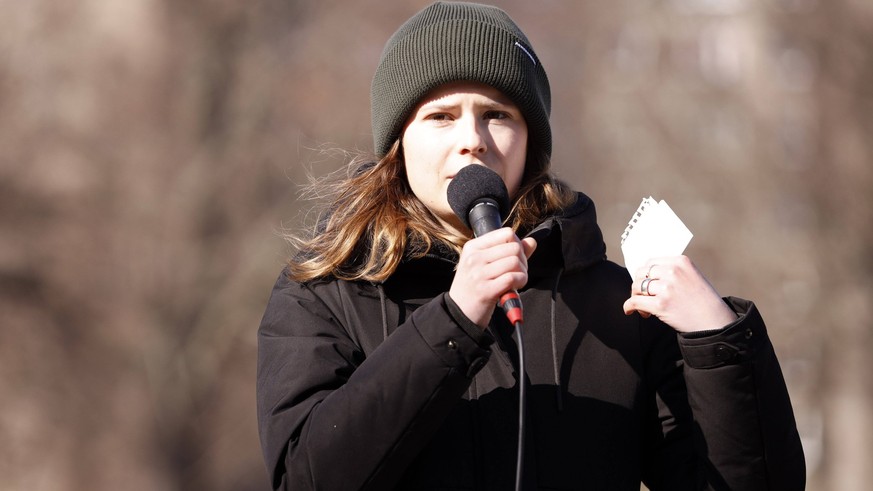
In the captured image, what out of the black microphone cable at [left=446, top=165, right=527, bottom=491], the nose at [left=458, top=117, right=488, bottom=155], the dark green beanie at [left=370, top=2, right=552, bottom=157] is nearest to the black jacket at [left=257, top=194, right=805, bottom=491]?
the black microphone cable at [left=446, top=165, right=527, bottom=491]

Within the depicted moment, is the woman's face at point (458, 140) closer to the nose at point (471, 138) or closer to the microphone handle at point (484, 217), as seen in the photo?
the nose at point (471, 138)

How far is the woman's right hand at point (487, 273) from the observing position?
237 cm

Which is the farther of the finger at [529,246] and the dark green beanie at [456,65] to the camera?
the dark green beanie at [456,65]

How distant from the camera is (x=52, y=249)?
14.9 meters

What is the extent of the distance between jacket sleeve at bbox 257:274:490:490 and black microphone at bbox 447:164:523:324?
153mm

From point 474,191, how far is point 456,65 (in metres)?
0.43

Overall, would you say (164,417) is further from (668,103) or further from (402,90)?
(402,90)

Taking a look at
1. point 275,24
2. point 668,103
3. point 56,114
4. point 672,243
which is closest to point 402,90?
point 672,243

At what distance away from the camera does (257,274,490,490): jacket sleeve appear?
2.39 m

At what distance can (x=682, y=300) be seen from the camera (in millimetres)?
2516

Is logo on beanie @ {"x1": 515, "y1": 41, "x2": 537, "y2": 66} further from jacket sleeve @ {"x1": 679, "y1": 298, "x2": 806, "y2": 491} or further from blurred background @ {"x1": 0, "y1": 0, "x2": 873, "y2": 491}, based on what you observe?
blurred background @ {"x1": 0, "y1": 0, "x2": 873, "y2": 491}

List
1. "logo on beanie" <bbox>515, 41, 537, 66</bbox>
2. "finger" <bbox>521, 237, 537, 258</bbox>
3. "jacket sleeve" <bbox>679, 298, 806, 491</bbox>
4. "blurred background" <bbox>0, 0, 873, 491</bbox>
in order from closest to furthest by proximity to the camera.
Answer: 1. "jacket sleeve" <bbox>679, 298, 806, 491</bbox>
2. "finger" <bbox>521, 237, 537, 258</bbox>
3. "logo on beanie" <bbox>515, 41, 537, 66</bbox>
4. "blurred background" <bbox>0, 0, 873, 491</bbox>

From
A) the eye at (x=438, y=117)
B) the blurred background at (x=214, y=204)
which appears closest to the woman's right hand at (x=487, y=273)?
the eye at (x=438, y=117)

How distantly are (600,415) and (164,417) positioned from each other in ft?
44.8
